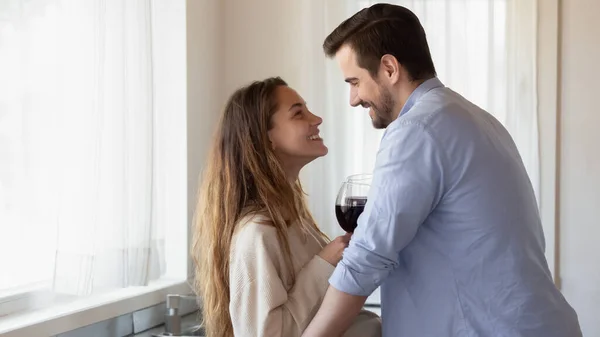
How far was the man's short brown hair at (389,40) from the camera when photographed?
1.65m

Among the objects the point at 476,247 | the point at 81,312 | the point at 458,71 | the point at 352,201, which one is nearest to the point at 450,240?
the point at 476,247

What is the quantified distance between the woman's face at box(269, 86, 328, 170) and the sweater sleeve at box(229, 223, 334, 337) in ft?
0.77

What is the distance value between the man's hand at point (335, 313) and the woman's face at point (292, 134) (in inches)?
17.0

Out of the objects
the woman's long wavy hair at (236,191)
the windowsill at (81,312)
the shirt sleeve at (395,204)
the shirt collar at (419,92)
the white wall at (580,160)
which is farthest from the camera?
the white wall at (580,160)

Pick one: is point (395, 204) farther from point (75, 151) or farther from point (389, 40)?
point (75, 151)

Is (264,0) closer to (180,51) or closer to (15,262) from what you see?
(180,51)


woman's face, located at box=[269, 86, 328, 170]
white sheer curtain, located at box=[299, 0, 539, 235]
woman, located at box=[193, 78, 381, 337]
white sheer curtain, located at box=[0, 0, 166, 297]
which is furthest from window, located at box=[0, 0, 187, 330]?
white sheer curtain, located at box=[299, 0, 539, 235]

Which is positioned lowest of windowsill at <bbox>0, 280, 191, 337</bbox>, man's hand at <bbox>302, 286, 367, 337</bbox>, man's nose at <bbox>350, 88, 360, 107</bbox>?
windowsill at <bbox>0, 280, 191, 337</bbox>

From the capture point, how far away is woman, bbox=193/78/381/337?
1.71 meters

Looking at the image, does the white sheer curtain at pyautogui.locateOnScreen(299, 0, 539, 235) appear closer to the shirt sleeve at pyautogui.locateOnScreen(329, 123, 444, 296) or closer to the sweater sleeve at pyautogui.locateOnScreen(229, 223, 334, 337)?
the sweater sleeve at pyautogui.locateOnScreen(229, 223, 334, 337)

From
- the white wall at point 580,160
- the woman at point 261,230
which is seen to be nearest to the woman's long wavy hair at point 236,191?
the woman at point 261,230

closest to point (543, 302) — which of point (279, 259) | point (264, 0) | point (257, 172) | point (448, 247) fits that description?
point (448, 247)

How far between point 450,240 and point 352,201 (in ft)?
0.85

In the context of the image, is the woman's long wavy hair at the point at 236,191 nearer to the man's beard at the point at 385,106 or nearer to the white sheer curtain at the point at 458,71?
the man's beard at the point at 385,106
